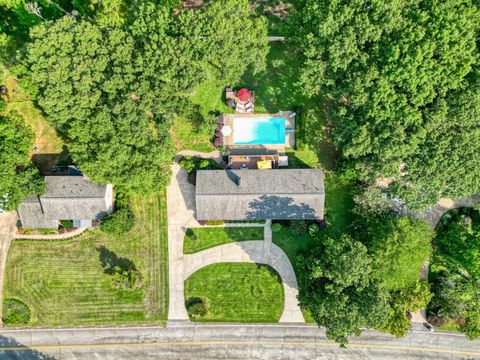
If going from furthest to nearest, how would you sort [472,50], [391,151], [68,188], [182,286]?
[182,286], [68,188], [391,151], [472,50]

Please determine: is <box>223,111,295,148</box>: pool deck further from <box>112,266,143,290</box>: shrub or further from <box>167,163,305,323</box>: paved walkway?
<box>112,266,143,290</box>: shrub

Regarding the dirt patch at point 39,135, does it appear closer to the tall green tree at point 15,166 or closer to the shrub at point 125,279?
the tall green tree at point 15,166

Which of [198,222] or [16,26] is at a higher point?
[16,26]

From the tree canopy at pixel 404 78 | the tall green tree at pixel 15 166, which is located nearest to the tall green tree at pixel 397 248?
the tree canopy at pixel 404 78

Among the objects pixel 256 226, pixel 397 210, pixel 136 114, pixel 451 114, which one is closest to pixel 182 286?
pixel 256 226

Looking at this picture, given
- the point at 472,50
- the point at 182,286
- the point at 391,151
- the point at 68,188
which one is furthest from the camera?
the point at 182,286

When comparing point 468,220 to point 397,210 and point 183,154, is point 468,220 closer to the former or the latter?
point 397,210

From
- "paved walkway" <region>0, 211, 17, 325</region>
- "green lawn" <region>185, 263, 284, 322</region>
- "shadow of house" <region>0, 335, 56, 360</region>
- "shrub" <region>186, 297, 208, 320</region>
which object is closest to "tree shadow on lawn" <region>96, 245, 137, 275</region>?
"green lawn" <region>185, 263, 284, 322</region>
